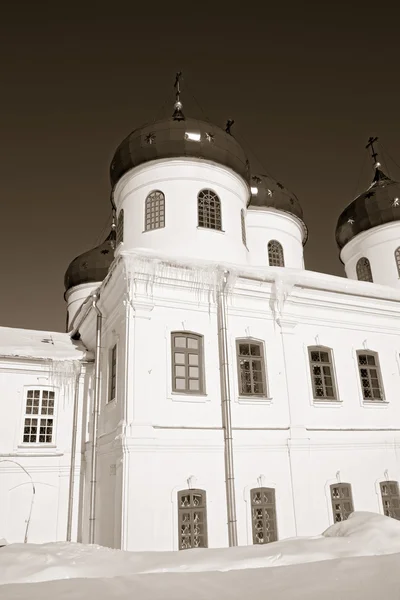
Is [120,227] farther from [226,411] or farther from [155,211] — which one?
[226,411]

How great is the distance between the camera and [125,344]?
34.3ft

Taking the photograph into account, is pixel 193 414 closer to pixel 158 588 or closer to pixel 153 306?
pixel 153 306

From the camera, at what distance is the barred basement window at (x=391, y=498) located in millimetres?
11781

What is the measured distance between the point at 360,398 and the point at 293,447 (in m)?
2.70

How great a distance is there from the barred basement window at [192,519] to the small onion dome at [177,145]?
10.1 meters

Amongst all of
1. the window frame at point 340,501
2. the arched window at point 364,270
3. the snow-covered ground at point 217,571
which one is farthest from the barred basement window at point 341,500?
the arched window at point 364,270

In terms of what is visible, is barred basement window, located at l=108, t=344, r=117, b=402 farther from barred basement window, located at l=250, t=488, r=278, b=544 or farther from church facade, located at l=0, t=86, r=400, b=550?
barred basement window, located at l=250, t=488, r=278, b=544

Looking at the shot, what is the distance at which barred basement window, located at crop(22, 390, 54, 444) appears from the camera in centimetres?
1325

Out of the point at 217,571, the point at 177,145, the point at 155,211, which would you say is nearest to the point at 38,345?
the point at 155,211

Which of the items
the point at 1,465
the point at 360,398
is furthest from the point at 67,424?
the point at 360,398

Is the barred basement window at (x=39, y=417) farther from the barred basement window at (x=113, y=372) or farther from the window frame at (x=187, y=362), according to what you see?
the window frame at (x=187, y=362)

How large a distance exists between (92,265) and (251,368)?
13705mm

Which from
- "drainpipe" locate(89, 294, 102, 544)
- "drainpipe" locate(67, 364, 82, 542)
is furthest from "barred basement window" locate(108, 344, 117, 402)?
"drainpipe" locate(67, 364, 82, 542)

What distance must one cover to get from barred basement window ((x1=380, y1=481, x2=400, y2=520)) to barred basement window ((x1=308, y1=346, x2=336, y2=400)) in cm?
258
